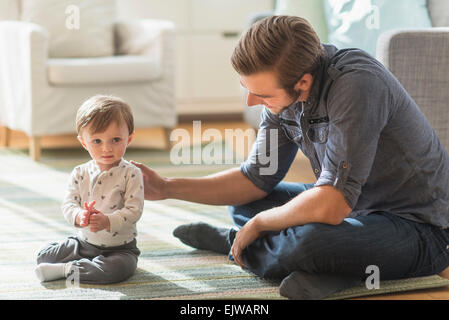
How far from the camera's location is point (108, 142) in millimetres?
1585

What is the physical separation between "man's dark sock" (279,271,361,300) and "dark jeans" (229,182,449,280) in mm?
15

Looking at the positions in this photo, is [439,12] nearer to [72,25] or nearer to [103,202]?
[103,202]

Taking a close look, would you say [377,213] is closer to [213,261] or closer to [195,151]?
[213,261]

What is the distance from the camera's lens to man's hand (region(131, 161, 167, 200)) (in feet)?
6.00

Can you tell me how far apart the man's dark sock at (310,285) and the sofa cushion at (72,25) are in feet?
7.60

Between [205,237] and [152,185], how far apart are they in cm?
21

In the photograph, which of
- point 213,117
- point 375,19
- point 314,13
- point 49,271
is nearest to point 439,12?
point 375,19

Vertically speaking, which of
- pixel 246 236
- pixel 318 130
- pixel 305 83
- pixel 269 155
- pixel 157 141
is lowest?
pixel 157 141

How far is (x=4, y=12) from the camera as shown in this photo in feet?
11.5

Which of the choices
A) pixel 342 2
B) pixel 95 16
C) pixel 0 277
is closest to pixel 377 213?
pixel 0 277

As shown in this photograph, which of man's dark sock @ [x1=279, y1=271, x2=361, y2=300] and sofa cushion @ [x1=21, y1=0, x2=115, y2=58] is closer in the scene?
man's dark sock @ [x1=279, y1=271, x2=361, y2=300]

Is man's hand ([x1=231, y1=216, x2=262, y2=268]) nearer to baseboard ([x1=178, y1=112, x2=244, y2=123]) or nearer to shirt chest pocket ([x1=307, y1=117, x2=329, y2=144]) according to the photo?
shirt chest pocket ([x1=307, y1=117, x2=329, y2=144])

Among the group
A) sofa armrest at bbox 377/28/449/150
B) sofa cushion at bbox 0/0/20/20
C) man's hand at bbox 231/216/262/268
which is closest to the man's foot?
man's hand at bbox 231/216/262/268
